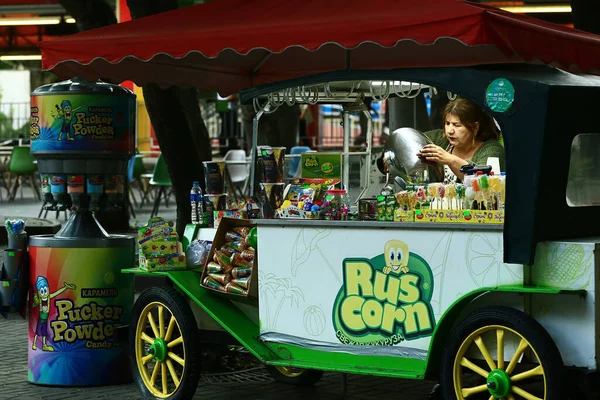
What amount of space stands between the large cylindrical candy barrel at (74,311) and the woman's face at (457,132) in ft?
7.03

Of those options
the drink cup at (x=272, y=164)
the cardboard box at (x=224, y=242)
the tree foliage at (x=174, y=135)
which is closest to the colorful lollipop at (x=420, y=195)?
the cardboard box at (x=224, y=242)

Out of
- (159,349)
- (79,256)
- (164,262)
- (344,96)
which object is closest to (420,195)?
(164,262)

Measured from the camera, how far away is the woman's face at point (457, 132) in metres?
6.13

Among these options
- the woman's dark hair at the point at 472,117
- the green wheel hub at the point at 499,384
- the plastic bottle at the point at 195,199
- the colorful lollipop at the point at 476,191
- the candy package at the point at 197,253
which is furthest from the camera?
the plastic bottle at the point at 195,199

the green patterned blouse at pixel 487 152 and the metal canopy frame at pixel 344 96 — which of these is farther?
the metal canopy frame at pixel 344 96

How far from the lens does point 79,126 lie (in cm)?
673

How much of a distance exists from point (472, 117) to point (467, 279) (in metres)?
1.31

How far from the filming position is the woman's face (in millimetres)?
6133

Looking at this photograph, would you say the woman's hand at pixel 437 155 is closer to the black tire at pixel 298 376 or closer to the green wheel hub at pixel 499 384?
the green wheel hub at pixel 499 384

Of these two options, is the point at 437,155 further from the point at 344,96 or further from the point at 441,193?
the point at 344,96

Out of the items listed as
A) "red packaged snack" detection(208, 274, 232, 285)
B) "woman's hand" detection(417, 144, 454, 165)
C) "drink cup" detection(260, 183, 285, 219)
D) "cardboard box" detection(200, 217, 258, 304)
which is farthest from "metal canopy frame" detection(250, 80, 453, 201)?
"woman's hand" detection(417, 144, 454, 165)

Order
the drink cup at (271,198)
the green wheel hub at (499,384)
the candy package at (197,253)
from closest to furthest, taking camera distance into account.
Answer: the green wheel hub at (499,384)
the drink cup at (271,198)
the candy package at (197,253)

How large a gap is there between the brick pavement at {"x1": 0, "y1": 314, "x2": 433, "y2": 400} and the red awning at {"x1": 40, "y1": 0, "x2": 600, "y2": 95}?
74.6 inches

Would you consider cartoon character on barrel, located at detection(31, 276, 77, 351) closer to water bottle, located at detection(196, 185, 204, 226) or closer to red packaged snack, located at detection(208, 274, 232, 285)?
water bottle, located at detection(196, 185, 204, 226)
